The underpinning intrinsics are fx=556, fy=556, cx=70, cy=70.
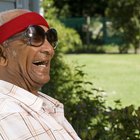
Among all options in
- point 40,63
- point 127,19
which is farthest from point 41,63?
point 127,19

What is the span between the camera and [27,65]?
2.55m

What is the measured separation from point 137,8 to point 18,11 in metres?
25.5

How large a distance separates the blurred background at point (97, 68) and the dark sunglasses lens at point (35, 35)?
1.56 m

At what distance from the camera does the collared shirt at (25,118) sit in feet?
7.73

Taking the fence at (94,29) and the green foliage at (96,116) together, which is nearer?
the green foliage at (96,116)

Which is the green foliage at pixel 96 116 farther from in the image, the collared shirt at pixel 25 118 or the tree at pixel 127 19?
the tree at pixel 127 19

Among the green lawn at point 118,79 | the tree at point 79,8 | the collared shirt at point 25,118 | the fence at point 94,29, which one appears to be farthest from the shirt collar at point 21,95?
the tree at point 79,8

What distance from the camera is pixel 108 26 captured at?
32.3 meters

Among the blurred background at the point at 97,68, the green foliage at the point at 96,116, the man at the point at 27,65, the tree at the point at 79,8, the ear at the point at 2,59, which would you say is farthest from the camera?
the tree at the point at 79,8

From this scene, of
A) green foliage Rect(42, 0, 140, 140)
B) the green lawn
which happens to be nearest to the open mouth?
green foliage Rect(42, 0, 140, 140)

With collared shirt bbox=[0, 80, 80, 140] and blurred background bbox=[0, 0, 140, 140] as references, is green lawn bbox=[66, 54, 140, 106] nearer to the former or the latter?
blurred background bbox=[0, 0, 140, 140]

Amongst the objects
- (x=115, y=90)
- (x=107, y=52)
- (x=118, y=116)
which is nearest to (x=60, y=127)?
(x=118, y=116)

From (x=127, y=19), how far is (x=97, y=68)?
29.7 ft

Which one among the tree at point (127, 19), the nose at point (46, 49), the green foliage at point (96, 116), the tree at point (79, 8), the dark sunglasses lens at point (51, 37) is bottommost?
the tree at point (79, 8)
